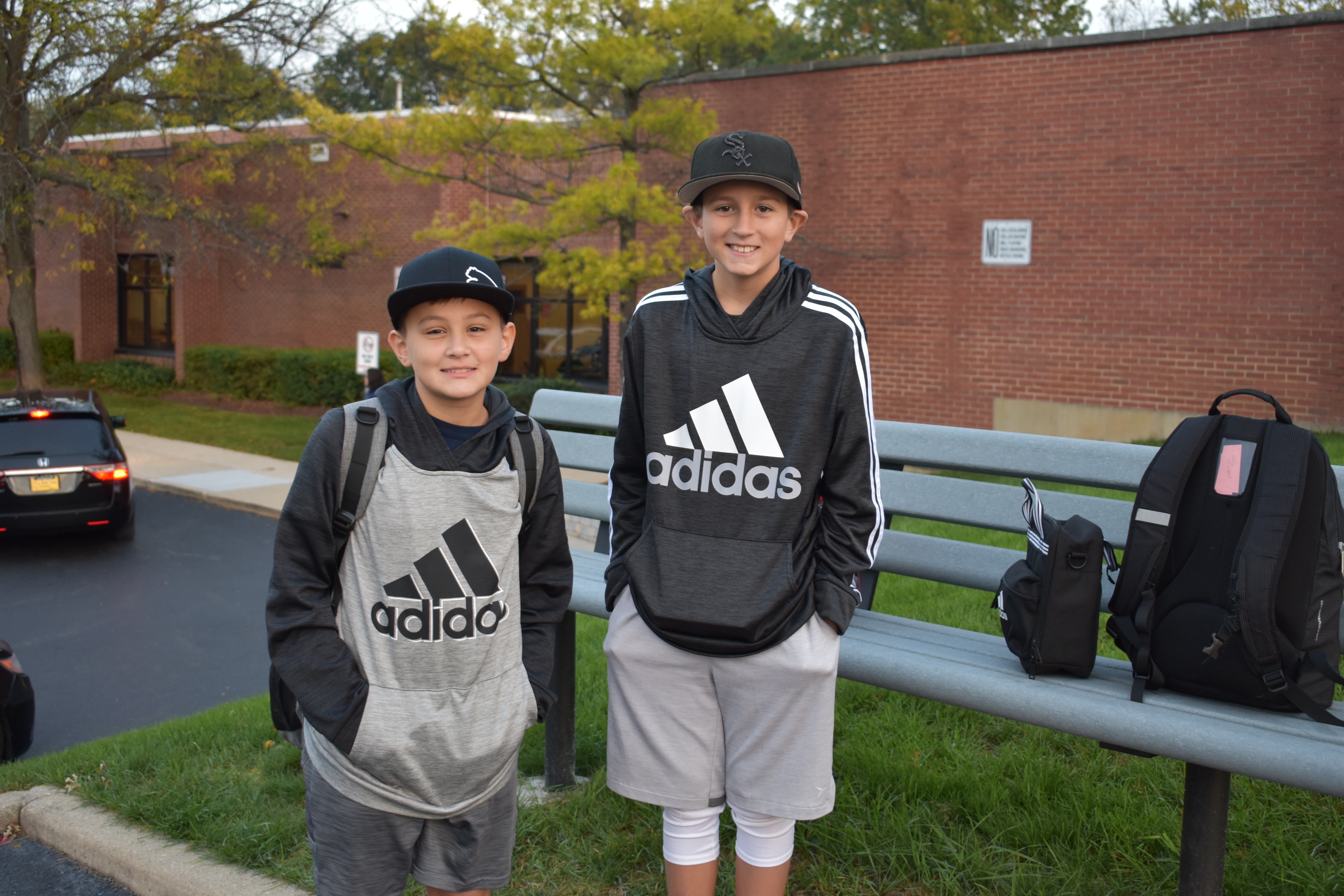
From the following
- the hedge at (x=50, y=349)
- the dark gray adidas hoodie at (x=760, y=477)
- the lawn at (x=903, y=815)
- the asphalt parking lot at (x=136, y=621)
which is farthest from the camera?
the hedge at (x=50, y=349)

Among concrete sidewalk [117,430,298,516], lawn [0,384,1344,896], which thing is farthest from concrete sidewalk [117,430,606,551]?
lawn [0,384,1344,896]

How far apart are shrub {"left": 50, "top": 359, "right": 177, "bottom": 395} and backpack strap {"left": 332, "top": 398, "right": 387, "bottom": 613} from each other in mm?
25266

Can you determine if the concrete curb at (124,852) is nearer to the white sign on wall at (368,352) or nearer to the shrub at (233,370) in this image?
the white sign on wall at (368,352)

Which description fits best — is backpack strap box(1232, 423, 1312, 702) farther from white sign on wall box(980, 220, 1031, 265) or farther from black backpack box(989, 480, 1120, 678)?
white sign on wall box(980, 220, 1031, 265)

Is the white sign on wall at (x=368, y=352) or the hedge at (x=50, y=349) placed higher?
the white sign on wall at (x=368, y=352)

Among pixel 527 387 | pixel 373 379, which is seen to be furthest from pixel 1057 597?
pixel 527 387

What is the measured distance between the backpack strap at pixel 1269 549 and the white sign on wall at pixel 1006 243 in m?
12.7

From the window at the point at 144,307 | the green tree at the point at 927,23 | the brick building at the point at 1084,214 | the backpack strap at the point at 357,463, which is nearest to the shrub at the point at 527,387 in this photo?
the brick building at the point at 1084,214

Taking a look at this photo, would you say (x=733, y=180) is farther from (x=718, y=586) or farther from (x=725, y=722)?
(x=725, y=722)

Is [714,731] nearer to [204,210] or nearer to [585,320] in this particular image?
[204,210]

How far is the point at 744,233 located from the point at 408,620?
3.61 feet

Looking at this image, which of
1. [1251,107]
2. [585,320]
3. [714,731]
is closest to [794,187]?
[714,731]

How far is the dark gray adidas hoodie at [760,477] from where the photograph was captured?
225cm

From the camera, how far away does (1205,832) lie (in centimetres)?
242
